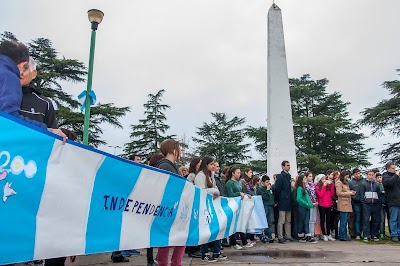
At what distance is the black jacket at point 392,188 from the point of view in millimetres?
10586

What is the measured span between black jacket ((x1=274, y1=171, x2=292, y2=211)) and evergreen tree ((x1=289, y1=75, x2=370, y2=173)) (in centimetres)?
2424

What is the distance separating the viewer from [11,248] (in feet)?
7.91

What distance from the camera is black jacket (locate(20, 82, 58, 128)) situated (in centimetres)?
292

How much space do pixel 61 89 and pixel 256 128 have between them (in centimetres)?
1975

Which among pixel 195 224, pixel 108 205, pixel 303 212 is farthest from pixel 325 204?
pixel 108 205

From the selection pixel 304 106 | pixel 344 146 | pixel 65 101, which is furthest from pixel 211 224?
pixel 304 106

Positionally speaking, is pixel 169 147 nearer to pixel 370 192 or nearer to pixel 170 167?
pixel 170 167

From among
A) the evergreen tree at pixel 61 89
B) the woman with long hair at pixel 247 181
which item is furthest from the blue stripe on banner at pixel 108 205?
the evergreen tree at pixel 61 89

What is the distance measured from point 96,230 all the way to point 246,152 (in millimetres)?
39324

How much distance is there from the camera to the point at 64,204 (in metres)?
2.78

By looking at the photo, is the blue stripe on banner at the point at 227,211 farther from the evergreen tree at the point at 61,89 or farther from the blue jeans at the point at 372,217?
the evergreen tree at the point at 61,89

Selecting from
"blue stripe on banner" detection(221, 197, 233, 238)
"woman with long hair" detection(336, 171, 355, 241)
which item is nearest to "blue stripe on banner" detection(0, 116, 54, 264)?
"blue stripe on banner" detection(221, 197, 233, 238)

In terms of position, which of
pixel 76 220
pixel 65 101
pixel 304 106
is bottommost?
pixel 76 220

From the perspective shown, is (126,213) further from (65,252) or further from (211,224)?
(211,224)
